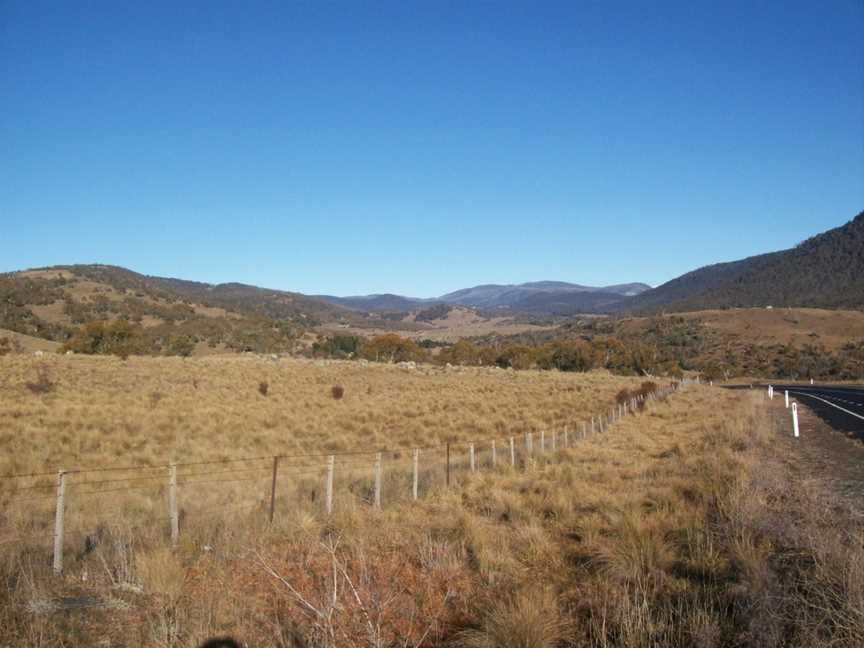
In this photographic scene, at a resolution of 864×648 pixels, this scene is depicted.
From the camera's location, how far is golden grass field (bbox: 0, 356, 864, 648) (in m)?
6.48

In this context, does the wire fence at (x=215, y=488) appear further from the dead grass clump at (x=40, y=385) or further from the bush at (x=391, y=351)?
the bush at (x=391, y=351)

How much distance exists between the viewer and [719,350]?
105312 millimetres

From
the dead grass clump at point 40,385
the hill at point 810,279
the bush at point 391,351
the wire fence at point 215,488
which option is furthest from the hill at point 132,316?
the hill at point 810,279

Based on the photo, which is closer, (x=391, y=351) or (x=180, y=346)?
(x=180, y=346)

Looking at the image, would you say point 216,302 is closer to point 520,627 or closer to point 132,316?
point 132,316

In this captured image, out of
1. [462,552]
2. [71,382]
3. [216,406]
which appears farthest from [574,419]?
[71,382]

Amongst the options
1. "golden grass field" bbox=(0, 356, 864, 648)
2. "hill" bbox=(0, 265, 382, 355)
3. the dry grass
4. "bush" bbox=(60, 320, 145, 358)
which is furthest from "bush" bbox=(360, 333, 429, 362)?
"golden grass field" bbox=(0, 356, 864, 648)

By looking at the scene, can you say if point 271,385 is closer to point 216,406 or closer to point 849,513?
point 216,406

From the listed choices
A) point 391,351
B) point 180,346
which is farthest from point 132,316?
point 391,351

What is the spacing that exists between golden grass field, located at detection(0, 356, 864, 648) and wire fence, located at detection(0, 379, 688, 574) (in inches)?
4.3

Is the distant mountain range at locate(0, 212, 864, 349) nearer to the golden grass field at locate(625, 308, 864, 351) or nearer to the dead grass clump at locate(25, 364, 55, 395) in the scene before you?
the golden grass field at locate(625, 308, 864, 351)

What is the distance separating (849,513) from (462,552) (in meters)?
5.81

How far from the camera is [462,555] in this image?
31.4ft

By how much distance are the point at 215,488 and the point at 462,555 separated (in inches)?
336
